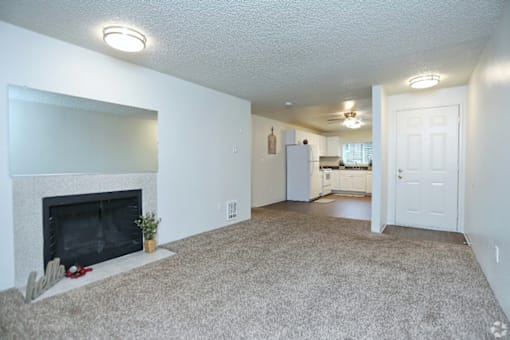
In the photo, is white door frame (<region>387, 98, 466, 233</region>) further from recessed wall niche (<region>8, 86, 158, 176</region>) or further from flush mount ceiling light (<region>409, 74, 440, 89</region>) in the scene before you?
recessed wall niche (<region>8, 86, 158, 176</region>)

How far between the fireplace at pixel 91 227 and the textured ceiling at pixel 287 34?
163 cm

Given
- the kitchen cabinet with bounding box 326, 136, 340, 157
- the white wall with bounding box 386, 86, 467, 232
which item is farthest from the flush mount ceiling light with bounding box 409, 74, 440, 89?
the kitchen cabinet with bounding box 326, 136, 340, 157

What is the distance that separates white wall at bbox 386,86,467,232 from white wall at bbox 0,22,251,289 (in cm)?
261

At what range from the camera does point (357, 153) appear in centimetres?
992

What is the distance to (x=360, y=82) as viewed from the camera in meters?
3.83

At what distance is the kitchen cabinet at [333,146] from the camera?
963 centimetres

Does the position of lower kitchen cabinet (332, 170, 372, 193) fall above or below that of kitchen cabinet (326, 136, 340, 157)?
below

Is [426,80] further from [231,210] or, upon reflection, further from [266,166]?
[266,166]

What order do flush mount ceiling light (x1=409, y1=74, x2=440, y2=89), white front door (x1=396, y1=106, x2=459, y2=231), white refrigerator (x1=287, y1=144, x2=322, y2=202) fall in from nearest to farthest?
flush mount ceiling light (x1=409, y1=74, x2=440, y2=89) → white front door (x1=396, y1=106, x2=459, y2=231) → white refrigerator (x1=287, y1=144, x2=322, y2=202)

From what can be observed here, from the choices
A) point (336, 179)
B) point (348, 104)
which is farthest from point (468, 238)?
point (336, 179)

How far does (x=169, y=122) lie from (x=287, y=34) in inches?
79.8

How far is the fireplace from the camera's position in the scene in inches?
101

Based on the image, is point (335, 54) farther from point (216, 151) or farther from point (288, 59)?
point (216, 151)

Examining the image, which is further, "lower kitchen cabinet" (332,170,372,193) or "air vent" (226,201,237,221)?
"lower kitchen cabinet" (332,170,372,193)
